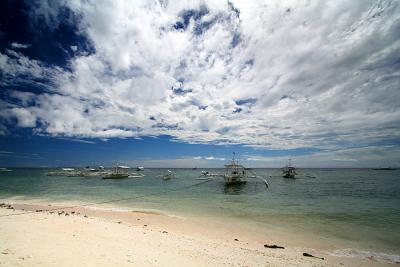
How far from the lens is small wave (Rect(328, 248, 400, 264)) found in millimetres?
11012

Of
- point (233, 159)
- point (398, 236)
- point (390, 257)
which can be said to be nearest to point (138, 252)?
point (390, 257)

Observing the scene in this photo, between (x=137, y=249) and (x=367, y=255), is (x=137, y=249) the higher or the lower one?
the higher one

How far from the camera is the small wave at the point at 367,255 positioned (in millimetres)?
11012

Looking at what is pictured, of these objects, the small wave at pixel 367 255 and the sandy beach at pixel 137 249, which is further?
the small wave at pixel 367 255

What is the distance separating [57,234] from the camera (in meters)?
10.2

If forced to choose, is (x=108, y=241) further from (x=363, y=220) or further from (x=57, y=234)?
(x=363, y=220)

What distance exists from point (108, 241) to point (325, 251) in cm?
1065

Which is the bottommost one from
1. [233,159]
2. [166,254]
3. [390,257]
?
[390,257]

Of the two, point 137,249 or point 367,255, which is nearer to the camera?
point 137,249

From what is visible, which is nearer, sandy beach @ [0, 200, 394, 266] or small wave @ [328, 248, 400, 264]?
sandy beach @ [0, 200, 394, 266]

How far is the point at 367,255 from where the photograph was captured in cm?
1144

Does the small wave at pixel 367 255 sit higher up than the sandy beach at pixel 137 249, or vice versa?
the sandy beach at pixel 137 249

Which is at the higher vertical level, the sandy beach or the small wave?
the sandy beach

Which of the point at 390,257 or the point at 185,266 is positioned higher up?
the point at 185,266
